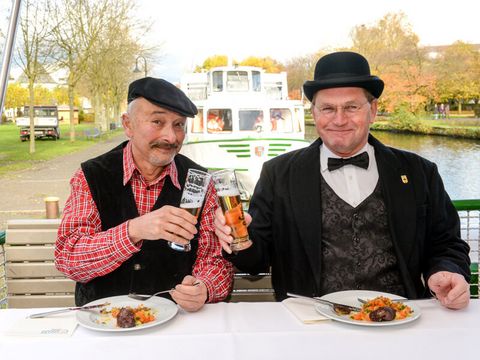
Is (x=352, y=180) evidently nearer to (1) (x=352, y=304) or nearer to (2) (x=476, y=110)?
(1) (x=352, y=304)

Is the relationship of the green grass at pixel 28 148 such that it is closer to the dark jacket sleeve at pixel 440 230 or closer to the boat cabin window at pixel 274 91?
the boat cabin window at pixel 274 91

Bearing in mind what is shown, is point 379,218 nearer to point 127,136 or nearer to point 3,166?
point 127,136

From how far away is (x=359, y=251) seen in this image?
2.01 metres

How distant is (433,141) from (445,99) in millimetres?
1245

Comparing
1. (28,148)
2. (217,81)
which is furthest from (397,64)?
(28,148)

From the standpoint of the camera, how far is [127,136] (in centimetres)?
199

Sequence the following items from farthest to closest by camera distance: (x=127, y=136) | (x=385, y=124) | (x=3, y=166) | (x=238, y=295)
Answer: (x=3, y=166)
(x=385, y=124)
(x=238, y=295)
(x=127, y=136)

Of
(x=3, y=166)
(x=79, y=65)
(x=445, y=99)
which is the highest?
(x=79, y=65)

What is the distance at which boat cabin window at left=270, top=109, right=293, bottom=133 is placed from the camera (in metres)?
15.2

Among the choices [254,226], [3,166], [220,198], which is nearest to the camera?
[220,198]

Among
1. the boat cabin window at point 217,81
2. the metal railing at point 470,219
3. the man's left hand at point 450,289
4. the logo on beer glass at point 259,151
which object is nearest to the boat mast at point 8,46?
the man's left hand at point 450,289

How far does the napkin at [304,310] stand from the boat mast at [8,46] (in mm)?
1300

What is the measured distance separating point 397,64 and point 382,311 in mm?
11681

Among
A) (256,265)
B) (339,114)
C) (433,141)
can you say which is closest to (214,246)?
(256,265)
